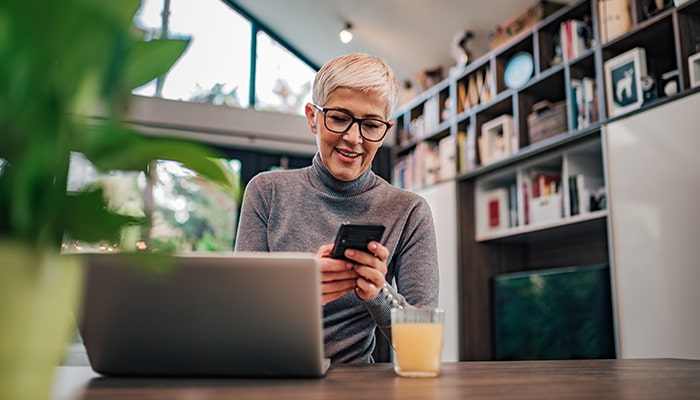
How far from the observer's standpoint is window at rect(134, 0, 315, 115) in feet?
15.7

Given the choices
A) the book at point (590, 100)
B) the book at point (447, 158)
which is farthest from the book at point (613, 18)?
the book at point (447, 158)

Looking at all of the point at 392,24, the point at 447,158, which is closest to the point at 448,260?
the point at 447,158

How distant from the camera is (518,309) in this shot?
336 centimetres

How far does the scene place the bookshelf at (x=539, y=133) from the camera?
8.77 feet

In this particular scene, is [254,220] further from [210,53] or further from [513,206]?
[210,53]

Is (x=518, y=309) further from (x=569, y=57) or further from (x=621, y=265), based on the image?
(x=569, y=57)

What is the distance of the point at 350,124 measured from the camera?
58.6 inches

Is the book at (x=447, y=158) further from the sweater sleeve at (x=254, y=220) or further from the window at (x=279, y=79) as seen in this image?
the sweater sleeve at (x=254, y=220)

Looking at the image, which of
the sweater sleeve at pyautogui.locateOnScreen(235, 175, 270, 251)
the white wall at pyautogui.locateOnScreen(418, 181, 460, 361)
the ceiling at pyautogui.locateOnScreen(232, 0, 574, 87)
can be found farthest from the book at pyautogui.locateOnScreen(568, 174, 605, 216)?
the sweater sleeve at pyautogui.locateOnScreen(235, 175, 270, 251)

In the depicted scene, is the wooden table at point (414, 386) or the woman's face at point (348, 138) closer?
the wooden table at point (414, 386)

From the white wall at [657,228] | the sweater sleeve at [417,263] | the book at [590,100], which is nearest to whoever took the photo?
the sweater sleeve at [417,263]

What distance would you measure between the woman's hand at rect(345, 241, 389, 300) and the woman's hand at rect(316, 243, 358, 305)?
0.01 metres

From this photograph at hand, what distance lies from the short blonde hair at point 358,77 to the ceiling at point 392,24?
2332mm

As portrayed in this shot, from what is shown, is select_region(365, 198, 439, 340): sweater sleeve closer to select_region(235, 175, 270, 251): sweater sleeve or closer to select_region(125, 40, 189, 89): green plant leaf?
select_region(235, 175, 270, 251): sweater sleeve
